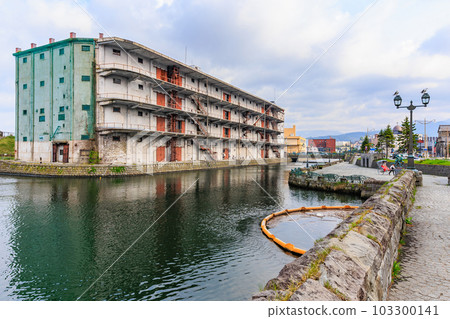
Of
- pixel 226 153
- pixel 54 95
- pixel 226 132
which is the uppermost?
pixel 54 95

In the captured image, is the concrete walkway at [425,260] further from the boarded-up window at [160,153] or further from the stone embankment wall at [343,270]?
the boarded-up window at [160,153]

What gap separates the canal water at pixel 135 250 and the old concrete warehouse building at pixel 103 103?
19.2 m

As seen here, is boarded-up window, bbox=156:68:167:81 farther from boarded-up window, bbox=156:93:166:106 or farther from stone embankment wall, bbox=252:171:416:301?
stone embankment wall, bbox=252:171:416:301

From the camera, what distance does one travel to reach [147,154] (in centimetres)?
3834

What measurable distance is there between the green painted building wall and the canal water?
20.5 metres

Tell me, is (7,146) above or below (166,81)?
below

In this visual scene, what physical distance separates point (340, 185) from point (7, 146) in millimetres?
65566

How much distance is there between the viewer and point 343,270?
3361 mm

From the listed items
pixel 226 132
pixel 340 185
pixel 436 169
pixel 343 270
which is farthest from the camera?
pixel 226 132

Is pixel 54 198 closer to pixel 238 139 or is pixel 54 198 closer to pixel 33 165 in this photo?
pixel 33 165

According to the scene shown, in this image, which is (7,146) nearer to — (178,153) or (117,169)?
(117,169)

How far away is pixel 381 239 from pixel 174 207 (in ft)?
41.4

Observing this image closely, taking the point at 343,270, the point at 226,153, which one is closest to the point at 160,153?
the point at 226,153

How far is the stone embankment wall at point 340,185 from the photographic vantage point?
19.8 metres
